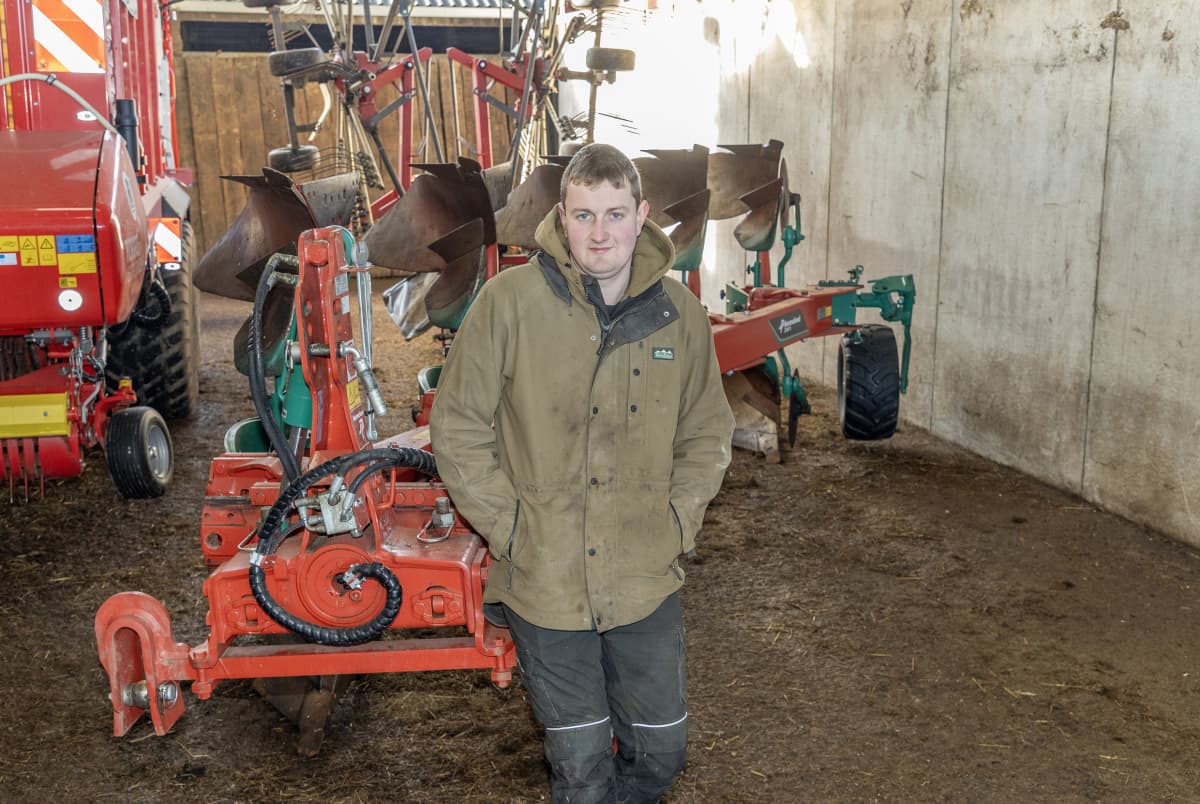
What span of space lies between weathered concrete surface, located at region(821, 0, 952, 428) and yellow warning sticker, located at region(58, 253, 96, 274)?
395 cm

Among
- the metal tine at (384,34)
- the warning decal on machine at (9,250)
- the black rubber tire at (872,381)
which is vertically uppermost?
the metal tine at (384,34)

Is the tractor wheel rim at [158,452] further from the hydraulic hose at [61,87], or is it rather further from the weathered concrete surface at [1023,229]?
the weathered concrete surface at [1023,229]

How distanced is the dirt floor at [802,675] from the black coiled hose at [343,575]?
0.46 meters

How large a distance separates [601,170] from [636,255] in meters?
0.20

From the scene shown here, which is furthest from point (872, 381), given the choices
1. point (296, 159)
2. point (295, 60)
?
point (296, 159)

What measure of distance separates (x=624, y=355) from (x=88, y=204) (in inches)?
99.1

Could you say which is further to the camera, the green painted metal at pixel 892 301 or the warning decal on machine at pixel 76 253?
the green painted metal at pixel 892 301

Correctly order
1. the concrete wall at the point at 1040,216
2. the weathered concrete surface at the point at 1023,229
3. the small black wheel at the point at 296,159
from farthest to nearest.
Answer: the small black wheel at the point at 296,159 → the weathered concrete surface at the point at 1023,229 → the concrete wall at the point at 1040,216

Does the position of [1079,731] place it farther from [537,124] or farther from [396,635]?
[537,124]

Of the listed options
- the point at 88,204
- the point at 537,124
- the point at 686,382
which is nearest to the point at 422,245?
the point at 88,204

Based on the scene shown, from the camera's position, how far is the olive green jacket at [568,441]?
92.1 inches

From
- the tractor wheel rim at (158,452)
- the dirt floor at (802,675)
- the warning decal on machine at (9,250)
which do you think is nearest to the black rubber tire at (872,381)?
the dirt floor at (802,675)

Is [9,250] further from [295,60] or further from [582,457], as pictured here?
[295,60]

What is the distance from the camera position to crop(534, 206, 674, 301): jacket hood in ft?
Result: 7.76
